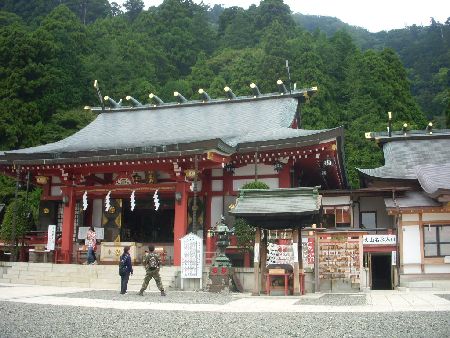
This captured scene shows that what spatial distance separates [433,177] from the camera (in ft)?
64.4

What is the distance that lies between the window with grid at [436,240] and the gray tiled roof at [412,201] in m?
0.90

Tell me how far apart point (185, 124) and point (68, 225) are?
25.4ft

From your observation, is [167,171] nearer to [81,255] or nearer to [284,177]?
[284,177]

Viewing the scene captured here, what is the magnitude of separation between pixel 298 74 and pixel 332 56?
7.28m

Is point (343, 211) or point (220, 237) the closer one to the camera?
point (220, 237)

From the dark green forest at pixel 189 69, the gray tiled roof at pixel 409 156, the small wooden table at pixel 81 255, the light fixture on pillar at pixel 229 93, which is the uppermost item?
the dark green forest at pixel 189 69

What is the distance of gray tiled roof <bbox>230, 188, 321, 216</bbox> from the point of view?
12.7 meters

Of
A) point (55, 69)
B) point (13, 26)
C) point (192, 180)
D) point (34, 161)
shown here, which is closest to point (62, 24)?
point (13, 26)

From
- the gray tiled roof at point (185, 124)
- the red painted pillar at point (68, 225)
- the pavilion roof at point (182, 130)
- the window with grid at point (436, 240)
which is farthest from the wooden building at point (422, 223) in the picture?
the red painted pillar at point (68, 225)

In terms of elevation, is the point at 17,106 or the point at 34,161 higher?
the point at 17,106

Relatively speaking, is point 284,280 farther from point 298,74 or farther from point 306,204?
point 298,74

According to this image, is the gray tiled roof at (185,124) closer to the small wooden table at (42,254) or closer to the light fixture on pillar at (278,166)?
the light fixture on pillar at (278,166)

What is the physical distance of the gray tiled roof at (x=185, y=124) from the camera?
20666 millimetres

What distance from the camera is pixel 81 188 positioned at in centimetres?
1970
